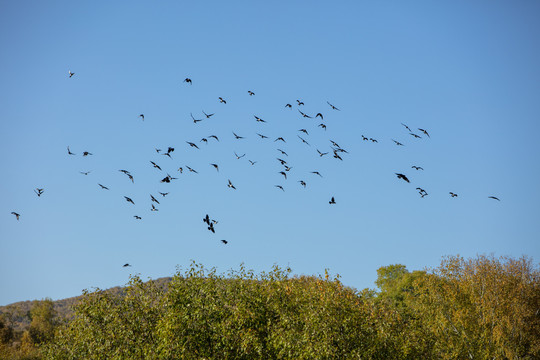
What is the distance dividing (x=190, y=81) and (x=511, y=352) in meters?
38.8

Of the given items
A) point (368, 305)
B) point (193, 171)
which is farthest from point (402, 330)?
point (193, 171)

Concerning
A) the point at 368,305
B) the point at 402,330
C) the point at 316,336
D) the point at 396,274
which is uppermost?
the point at 316,336

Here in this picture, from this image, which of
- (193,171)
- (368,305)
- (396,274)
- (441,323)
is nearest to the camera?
(193,171)

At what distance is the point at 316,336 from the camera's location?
2983 cm

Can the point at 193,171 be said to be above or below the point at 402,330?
above

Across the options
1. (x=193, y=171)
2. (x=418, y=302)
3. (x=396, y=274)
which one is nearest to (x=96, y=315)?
(x=193, y=171)

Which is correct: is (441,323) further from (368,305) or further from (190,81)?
(190,81)

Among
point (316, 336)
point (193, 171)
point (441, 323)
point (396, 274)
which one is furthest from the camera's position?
point (396, 274)

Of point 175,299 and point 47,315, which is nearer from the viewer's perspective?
point 175,299

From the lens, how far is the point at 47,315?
349 ft

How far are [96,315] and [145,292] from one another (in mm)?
3751

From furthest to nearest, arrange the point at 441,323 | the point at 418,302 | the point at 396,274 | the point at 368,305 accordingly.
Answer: the point at 396,274 → the point at 418,302 → the point at 441,323 → the point at 368,305

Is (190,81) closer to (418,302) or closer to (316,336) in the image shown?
(316,336)

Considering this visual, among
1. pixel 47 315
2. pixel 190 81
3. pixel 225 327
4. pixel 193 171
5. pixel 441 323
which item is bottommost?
pixel 47 315
